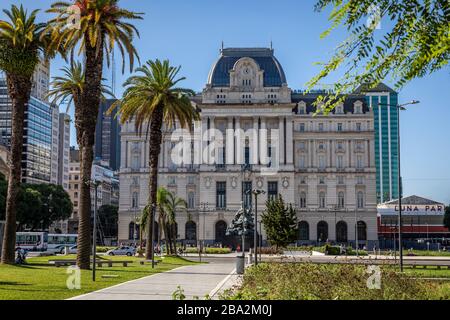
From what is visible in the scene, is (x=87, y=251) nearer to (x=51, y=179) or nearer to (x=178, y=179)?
(x=178, y=179)

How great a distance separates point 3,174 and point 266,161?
151 feet

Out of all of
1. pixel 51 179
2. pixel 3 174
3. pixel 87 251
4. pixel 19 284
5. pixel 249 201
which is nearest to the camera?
pixel 19 284

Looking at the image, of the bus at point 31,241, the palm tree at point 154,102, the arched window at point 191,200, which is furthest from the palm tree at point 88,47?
the arched window at point 191,200

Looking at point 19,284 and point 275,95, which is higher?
point 275,95

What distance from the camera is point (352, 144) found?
116m

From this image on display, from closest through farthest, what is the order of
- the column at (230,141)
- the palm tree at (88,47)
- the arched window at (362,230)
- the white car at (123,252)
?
the palm tree at (88,47), the white car at (123,252), the arched window at (362,230), the column at (230,141)

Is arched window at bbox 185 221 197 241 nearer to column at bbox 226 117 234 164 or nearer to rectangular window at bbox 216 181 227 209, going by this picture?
rectangular window at bbox 216 181 227 209

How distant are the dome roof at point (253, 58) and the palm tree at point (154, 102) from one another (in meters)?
62.3

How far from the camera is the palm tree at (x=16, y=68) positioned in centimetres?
3825

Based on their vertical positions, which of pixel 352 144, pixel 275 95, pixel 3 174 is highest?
pixel 275 95

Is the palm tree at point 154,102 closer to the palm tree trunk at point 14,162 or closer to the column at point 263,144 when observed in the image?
the palm tree trunk at point 14,162

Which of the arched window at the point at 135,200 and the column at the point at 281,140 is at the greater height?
the column at the point at 281,140

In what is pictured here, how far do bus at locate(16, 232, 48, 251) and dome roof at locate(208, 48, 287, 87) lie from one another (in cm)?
4612
